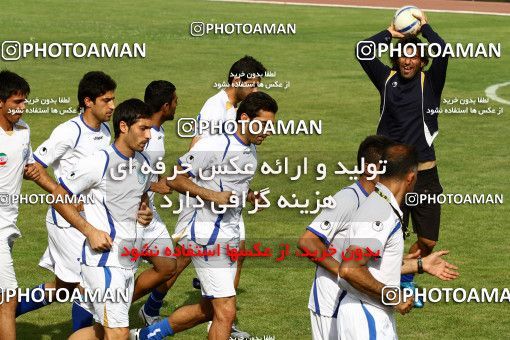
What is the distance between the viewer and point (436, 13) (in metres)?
45.5

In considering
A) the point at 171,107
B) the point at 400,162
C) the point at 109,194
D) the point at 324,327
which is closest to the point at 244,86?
the point at 171,107

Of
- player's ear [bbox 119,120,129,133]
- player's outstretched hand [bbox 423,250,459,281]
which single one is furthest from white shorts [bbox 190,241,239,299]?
player's outstretched hand [bbox 423,250,459,281]

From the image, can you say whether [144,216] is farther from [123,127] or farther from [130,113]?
[130,113]

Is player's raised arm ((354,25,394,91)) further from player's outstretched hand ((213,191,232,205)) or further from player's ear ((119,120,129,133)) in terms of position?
player's ear ((119,120,129,133))

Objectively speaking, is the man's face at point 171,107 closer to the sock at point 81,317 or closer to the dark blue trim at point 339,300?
the sock at point 81,317

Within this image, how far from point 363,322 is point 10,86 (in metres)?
4.30

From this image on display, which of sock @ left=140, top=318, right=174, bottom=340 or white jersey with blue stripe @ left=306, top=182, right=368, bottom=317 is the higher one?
white jersey with blue stripe @ left=306, top=182, right=368, bottom=317

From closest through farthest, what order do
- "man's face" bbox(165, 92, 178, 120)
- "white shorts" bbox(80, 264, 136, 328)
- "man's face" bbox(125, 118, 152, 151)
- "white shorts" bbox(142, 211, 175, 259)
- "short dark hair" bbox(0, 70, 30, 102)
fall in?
"white shorts" bbox(80, 264, 136, 328) < "man's face" bbox(125, 118, 152, 151) < "short dark hair" bbox(0, 70, 30, 102) < "white shorts" bbox(142, 211, 175, 259) < "man's face" bbox(165, 92, 178, 120)

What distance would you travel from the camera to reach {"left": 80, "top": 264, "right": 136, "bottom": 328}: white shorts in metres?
9.59

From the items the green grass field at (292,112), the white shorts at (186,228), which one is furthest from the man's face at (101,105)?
the green grass field at (292,112)

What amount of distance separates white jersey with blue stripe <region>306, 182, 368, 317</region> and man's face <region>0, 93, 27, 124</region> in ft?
10.6

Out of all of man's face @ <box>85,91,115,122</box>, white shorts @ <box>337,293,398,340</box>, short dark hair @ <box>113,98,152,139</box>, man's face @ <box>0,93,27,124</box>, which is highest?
man's face @ <box>85,91,115,122</box>

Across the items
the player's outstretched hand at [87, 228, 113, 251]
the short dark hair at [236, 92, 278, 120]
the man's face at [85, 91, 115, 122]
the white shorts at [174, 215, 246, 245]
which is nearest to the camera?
the player's outstretched hand at [87, 228, 113, 251]

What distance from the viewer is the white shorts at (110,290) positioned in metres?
9.59
